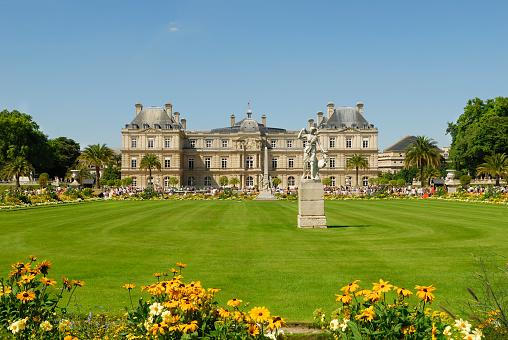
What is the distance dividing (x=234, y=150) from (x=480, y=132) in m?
47.0

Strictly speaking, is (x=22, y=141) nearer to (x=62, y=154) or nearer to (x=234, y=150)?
(x=62, y=154)

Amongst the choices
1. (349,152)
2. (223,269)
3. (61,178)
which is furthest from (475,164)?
(61,178)

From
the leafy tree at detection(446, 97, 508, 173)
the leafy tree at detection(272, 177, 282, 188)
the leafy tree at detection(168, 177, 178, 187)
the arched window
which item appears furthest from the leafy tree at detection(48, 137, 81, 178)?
the leafy tree at detection(446, 97, 508, 173)

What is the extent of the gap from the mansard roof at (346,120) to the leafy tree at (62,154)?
184ft

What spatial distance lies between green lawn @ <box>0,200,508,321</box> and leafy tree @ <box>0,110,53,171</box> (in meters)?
57.8

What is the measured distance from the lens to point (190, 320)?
177 inches

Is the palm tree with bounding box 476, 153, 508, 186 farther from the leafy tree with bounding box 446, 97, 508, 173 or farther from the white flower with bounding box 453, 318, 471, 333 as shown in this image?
the white flower with bounding box 453, 318, 471, 333

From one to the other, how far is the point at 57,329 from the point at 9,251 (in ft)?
26.1

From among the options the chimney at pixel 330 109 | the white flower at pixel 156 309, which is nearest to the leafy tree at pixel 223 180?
the chimney at pixel 330 109

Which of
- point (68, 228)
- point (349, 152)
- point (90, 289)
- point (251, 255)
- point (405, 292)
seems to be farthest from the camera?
point (349, 152)

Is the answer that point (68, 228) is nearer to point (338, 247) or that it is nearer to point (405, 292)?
point (338, 247)

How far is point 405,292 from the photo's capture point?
4223mm

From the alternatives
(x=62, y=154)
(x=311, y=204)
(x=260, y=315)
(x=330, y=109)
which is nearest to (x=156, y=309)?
(x=260, y=315)

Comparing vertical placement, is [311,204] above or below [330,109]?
below
